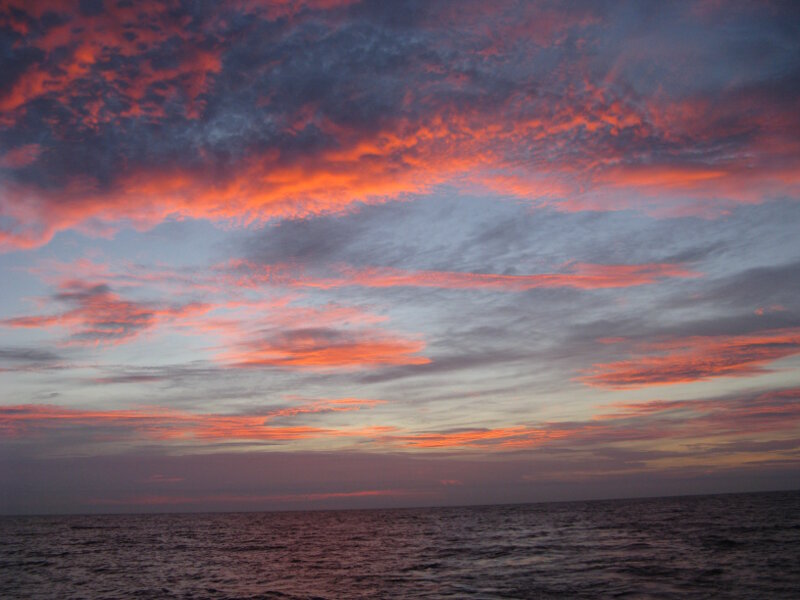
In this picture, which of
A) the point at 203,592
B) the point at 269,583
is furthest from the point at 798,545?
the point at 203,592

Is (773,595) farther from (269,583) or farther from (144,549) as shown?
(144,549)

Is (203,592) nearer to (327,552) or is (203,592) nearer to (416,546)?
(327,552)

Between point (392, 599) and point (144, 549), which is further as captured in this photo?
point (144, 549)

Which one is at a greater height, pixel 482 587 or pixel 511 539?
pixel 482 587

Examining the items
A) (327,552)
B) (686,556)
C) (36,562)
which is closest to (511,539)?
(327,552)

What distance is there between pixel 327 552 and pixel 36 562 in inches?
909

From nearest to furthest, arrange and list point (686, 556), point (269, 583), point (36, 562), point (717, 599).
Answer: point (717, 599)
point (269, 583)
point (686, 556)
point (36, 562)

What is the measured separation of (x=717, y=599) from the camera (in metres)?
21.8

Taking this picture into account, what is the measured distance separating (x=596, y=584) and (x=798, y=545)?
21869 mm

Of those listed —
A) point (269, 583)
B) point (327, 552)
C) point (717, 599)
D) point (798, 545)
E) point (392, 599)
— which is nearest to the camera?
point (717, 599)

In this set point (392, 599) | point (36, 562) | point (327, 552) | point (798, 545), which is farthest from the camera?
point (327, 552)

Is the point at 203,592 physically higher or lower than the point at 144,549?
higher

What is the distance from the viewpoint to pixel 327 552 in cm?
4912

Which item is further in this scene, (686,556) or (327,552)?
(327,552)
